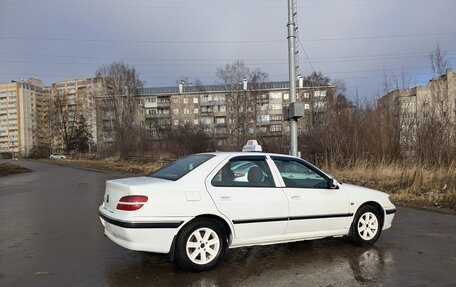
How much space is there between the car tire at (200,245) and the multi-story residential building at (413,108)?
13997mm

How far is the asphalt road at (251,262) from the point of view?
5074 millimetres

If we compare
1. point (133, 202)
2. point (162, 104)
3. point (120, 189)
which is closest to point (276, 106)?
point (162, 104)

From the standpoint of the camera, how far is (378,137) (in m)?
18.1

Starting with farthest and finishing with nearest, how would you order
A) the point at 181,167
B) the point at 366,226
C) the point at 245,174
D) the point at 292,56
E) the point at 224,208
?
the point at 292,56, the point at 366,226, the point at 181,167, the point at 245,174, the point at 224,208

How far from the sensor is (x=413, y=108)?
1919 cm

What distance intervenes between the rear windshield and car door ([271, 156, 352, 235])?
1.11 m

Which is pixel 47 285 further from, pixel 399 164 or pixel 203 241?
Answer: pixel 399 164

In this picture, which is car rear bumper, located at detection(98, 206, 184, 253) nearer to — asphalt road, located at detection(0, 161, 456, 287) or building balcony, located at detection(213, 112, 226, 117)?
asphalt road, located at detection(0, 161, 456, 287)

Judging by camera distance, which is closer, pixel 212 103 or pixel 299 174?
pixel 299 174

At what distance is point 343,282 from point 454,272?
156cm

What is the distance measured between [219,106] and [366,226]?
87.6 metres

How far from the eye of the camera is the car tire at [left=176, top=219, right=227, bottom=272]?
5309mm

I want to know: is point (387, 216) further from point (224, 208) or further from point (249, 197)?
point (224, 208)

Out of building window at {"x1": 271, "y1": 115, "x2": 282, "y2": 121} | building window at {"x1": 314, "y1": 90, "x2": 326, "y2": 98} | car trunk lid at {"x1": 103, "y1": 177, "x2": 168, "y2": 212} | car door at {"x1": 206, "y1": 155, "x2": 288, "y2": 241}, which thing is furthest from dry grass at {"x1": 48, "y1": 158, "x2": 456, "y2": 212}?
building window at {"x1": 271, "y1": 115, "x2": 282, "y2": 121}
